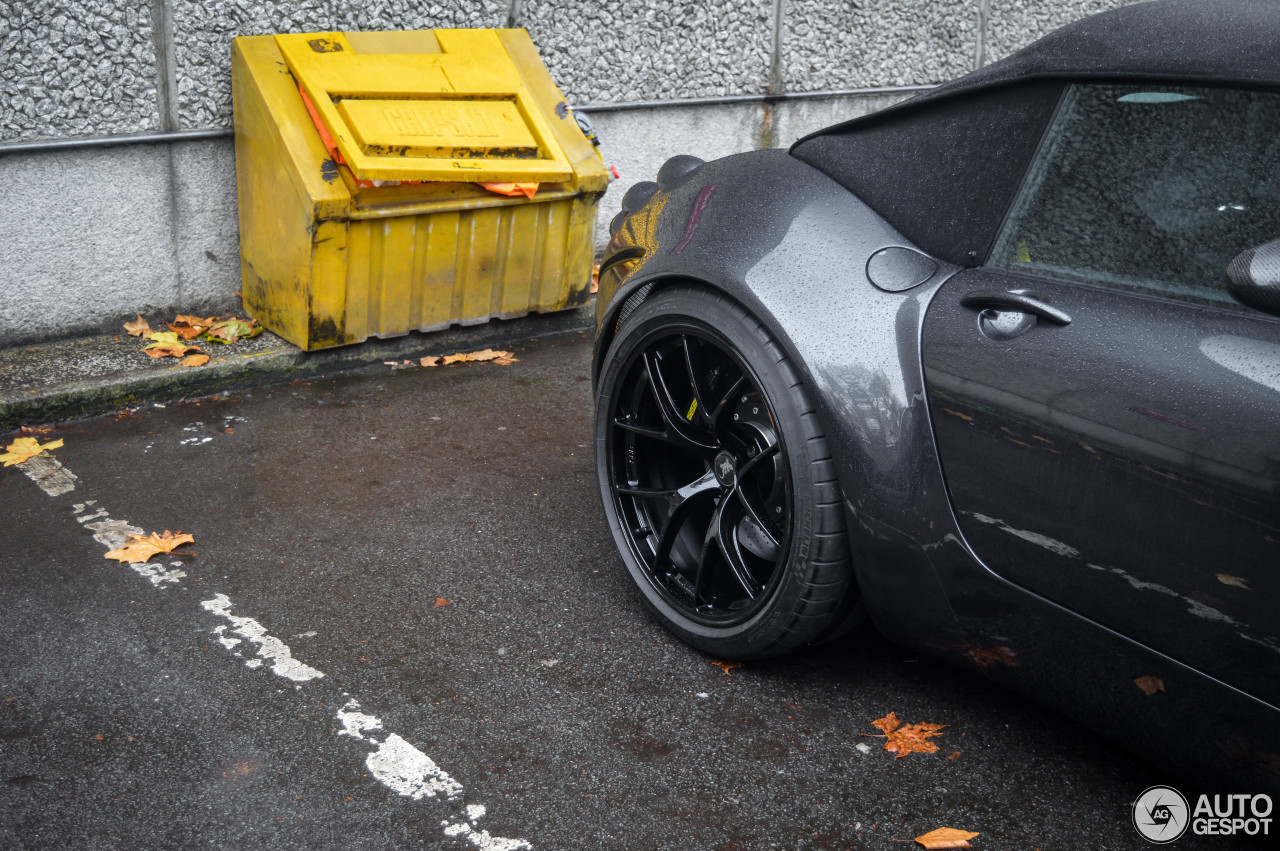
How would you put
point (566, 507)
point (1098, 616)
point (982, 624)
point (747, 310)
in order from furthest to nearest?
point (566, 507)
point (747, 310)
point (982, 624)
point (1098, 616)

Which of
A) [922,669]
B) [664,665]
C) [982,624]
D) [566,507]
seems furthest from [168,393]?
[982,624]

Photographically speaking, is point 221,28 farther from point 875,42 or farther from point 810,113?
point 875,42

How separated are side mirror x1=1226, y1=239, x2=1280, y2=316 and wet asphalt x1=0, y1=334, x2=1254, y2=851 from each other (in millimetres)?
1102

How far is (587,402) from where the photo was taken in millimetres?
4641

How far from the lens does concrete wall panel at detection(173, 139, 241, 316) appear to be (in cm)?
494

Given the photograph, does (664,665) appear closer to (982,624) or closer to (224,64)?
(982,624)

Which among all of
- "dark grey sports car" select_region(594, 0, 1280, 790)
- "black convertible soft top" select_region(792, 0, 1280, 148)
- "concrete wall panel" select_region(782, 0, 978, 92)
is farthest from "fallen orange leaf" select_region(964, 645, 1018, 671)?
"concrete wall panel" select_region(782, 0, 978, 92)

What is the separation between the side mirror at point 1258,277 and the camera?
5.75 ft

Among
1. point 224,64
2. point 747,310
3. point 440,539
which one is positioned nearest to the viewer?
point 747,310

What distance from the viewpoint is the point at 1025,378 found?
204 cm

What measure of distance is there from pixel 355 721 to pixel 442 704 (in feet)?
0.65

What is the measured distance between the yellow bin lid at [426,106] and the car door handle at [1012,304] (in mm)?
2819

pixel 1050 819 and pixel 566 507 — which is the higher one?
pixel 1050 819

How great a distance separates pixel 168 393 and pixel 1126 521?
3.76 meters
